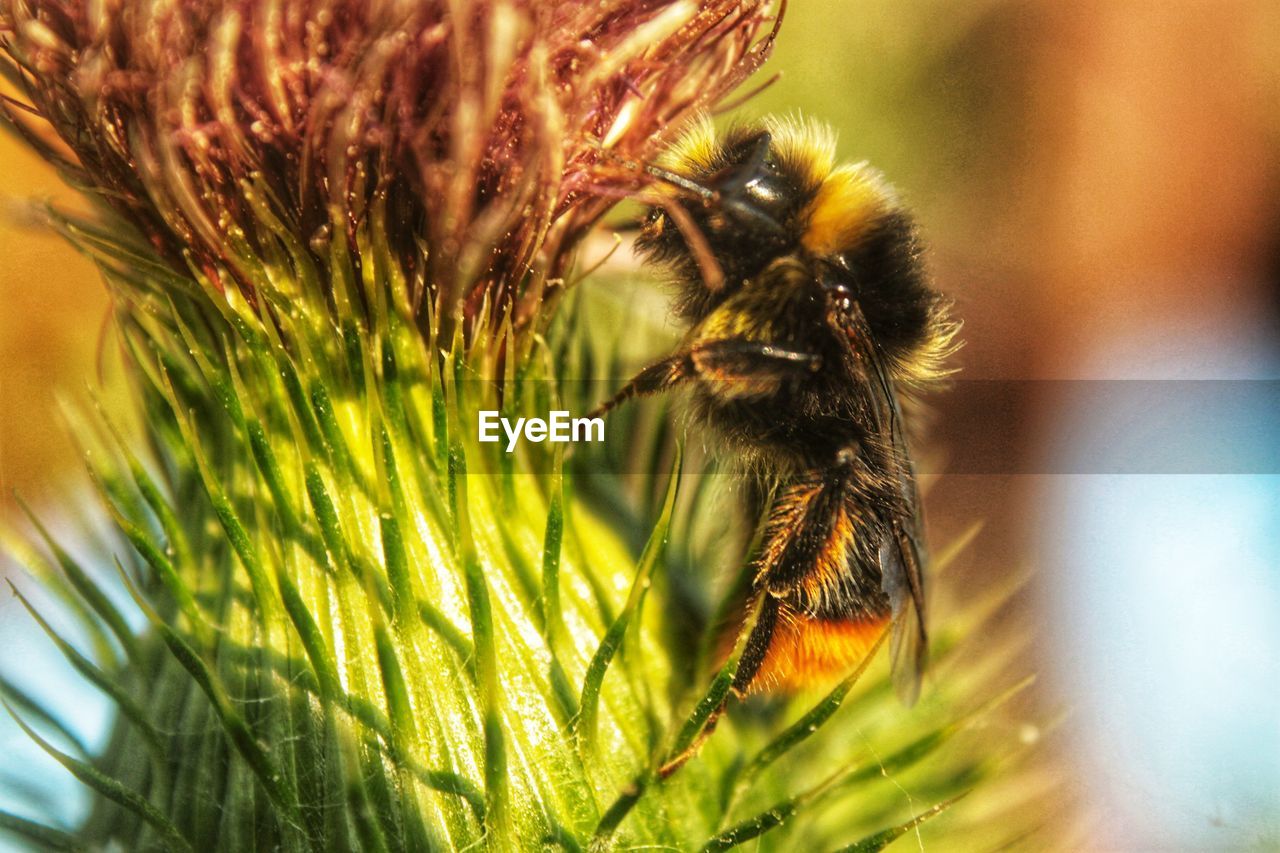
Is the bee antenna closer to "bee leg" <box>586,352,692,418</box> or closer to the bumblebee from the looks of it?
the bumblebee

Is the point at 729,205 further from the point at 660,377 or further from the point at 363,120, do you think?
the point at 363,120

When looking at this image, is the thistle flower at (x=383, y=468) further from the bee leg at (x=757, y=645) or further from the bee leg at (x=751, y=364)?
the bee leg at (x=751, y=364)

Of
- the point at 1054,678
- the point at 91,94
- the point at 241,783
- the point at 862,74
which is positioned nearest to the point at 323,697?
the point at 241,783

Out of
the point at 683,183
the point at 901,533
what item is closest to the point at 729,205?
the point at 683,183

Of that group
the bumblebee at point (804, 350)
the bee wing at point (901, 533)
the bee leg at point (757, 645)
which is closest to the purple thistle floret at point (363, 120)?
the bumblebee at point (804, 350)

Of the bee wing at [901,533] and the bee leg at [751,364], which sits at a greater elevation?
the bee leg at [751,364]

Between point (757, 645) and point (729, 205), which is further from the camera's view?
point (757, 645)
